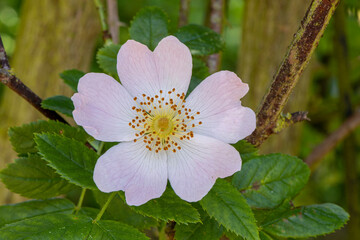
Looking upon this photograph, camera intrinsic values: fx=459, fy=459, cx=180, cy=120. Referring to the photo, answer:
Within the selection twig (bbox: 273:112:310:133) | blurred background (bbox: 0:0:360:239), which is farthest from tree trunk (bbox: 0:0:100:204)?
twig (bbox: 273:112:310:133)

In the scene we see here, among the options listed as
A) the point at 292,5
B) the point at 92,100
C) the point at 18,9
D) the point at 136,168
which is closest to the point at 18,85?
the point at 92,100

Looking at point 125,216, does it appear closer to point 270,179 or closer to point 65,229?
point 65,229

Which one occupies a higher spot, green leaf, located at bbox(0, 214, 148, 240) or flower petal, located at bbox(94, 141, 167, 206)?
flower petal, located at bbox(94, 141, 167, 206)

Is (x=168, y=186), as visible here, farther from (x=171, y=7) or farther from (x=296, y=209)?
(x=171, y=7)

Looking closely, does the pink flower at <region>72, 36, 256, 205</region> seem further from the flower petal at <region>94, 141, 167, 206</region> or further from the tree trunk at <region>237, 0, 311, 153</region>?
the tree trunk at <region>237, 0, 311, 153</region>

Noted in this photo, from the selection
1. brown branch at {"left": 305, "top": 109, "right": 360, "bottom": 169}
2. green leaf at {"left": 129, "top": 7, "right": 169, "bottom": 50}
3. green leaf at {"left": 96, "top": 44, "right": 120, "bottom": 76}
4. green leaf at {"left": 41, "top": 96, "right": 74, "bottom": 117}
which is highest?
green leaf at {"left": 129, "top": 7, "right": 169, "bottom": 50}

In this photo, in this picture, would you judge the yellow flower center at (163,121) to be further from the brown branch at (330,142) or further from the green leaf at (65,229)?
the brown branch at (330,142)
